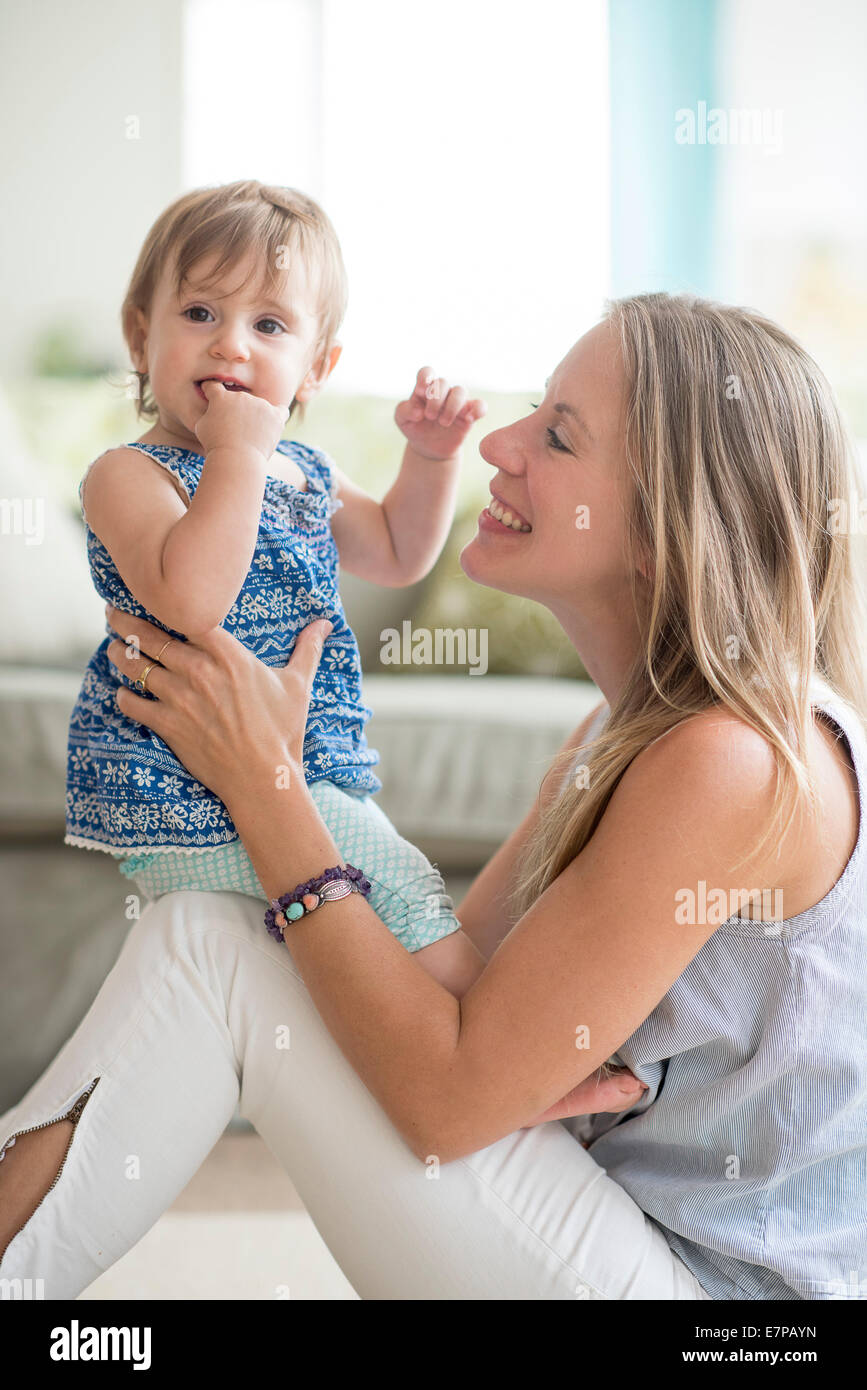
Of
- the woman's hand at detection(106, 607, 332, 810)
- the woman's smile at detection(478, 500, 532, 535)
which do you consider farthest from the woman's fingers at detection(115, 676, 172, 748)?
the woman's smile at detection(478, 500, 532, 535)

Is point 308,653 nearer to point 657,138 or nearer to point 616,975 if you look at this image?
point 616,975

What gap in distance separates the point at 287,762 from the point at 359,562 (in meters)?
0.42

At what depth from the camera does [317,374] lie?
1245mm

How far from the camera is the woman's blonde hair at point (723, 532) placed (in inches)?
36.0

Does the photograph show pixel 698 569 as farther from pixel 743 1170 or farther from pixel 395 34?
pixel 395 34

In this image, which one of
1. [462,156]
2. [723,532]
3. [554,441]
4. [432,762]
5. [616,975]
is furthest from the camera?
[462,156]

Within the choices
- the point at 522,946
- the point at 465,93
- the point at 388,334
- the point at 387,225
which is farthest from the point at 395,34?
the point at 522,946

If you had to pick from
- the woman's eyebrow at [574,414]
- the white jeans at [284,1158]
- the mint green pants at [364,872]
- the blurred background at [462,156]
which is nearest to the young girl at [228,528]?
the mint green pants at [364,872]

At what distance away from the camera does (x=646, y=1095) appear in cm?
96

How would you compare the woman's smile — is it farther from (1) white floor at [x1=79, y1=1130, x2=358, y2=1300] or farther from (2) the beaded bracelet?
(1) white floor at [x1=79, y1=1130, x2=358, y2=1300]

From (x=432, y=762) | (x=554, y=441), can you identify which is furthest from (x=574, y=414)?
(x=432, y=762)

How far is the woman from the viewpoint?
2.77ft

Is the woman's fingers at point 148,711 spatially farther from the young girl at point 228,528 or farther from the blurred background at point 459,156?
the blurred background at point 459,156

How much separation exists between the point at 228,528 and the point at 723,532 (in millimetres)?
389
